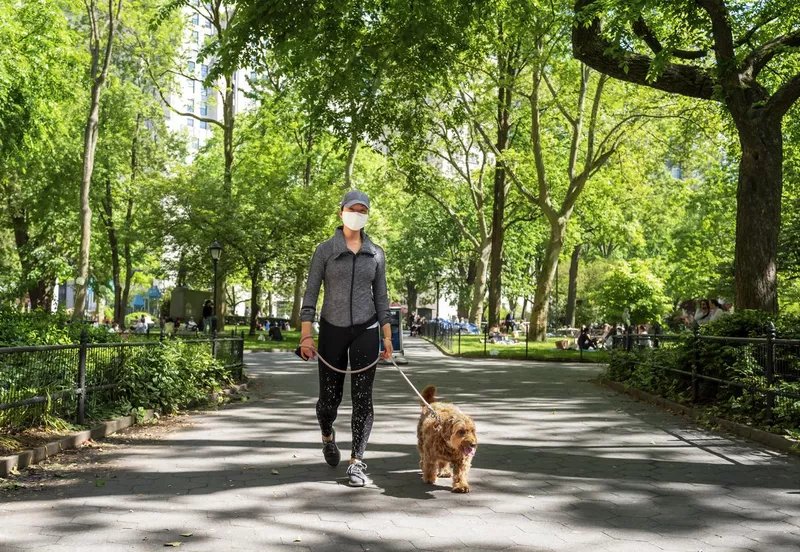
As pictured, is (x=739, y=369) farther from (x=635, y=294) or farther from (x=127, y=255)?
(x=127, y=255)

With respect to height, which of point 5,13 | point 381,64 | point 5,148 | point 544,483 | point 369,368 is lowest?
point 544,483

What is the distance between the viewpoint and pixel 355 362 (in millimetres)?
6035

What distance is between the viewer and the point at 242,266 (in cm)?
3822

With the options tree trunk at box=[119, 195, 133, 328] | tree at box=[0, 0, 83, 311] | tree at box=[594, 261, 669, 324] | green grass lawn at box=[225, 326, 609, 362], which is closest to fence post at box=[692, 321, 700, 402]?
green grass lawn at box=[225, 326, 609, 362]

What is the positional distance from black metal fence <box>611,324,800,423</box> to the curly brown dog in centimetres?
446

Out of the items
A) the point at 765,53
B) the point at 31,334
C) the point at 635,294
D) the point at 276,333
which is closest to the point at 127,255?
the point at 276,333

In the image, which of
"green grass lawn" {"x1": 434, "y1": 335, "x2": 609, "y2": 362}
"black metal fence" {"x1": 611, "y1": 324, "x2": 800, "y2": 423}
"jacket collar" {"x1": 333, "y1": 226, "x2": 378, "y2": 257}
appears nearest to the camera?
"jacket collar" {"x1": 333, "y1": 226, "x2": 378, "y2": 257}

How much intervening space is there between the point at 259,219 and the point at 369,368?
1229 inches

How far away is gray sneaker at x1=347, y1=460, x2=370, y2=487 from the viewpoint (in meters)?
5.94

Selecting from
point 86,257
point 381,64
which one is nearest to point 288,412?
point 381,64

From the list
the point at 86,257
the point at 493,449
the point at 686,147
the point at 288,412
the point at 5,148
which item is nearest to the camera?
the point at 493,449

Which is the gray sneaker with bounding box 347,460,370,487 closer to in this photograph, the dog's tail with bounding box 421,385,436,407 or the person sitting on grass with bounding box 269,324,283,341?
the dog's tail with bounding box 421,385,436,407

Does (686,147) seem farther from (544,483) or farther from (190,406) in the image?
(544,483)

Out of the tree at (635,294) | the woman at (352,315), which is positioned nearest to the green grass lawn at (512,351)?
the tree at (635,294)
